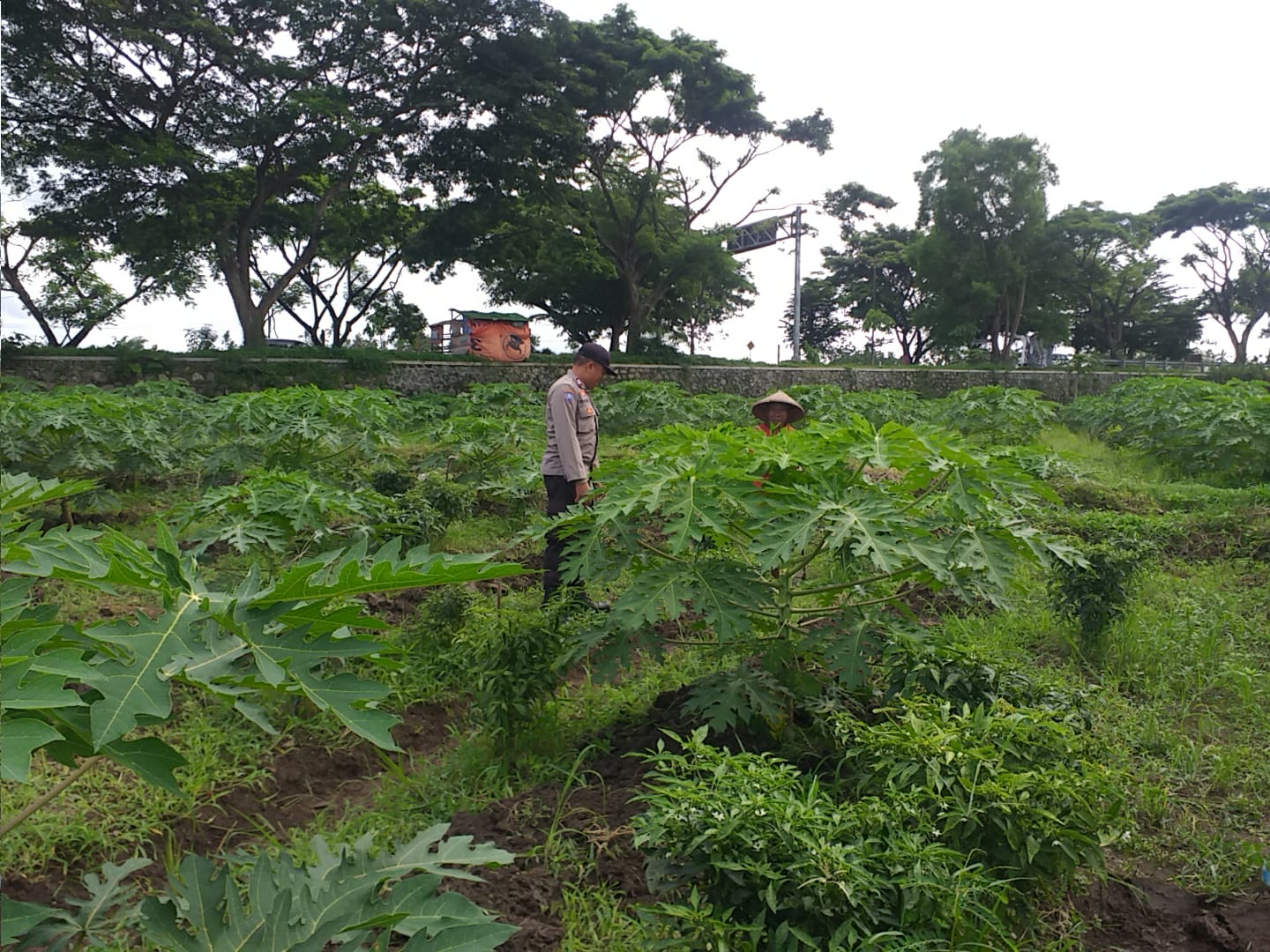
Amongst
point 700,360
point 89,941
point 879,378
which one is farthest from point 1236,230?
point 89,941

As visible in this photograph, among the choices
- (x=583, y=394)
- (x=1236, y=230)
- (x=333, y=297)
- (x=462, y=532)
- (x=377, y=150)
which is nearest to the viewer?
(x=583, y=394)

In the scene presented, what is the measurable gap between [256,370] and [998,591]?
47.8 feet

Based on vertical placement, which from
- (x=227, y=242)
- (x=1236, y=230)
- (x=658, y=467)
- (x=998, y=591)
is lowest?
(x=998, y=591)

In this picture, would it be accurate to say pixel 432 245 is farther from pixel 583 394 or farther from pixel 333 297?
pixel 583 394

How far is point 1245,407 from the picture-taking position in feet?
27.2

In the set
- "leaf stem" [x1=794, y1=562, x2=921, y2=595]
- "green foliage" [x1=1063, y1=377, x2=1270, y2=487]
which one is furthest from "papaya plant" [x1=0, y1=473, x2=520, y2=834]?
"green foliage" [x1=1063, y1=377, x2=1270, y2=487]

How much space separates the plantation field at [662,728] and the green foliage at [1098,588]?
0.02 meters

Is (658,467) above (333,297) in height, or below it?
below

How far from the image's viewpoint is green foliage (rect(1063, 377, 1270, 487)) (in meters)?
7.99

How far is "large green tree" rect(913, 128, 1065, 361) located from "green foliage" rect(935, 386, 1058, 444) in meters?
18.0

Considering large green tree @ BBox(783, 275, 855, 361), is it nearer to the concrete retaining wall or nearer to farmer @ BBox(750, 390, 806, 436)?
the concrete retaining wall

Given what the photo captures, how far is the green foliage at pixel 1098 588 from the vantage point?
3.94 m

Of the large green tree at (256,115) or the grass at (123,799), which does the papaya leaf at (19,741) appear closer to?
the grass at (123,799)

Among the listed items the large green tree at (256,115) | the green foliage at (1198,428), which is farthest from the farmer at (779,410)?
the large green tree at (256,115)
